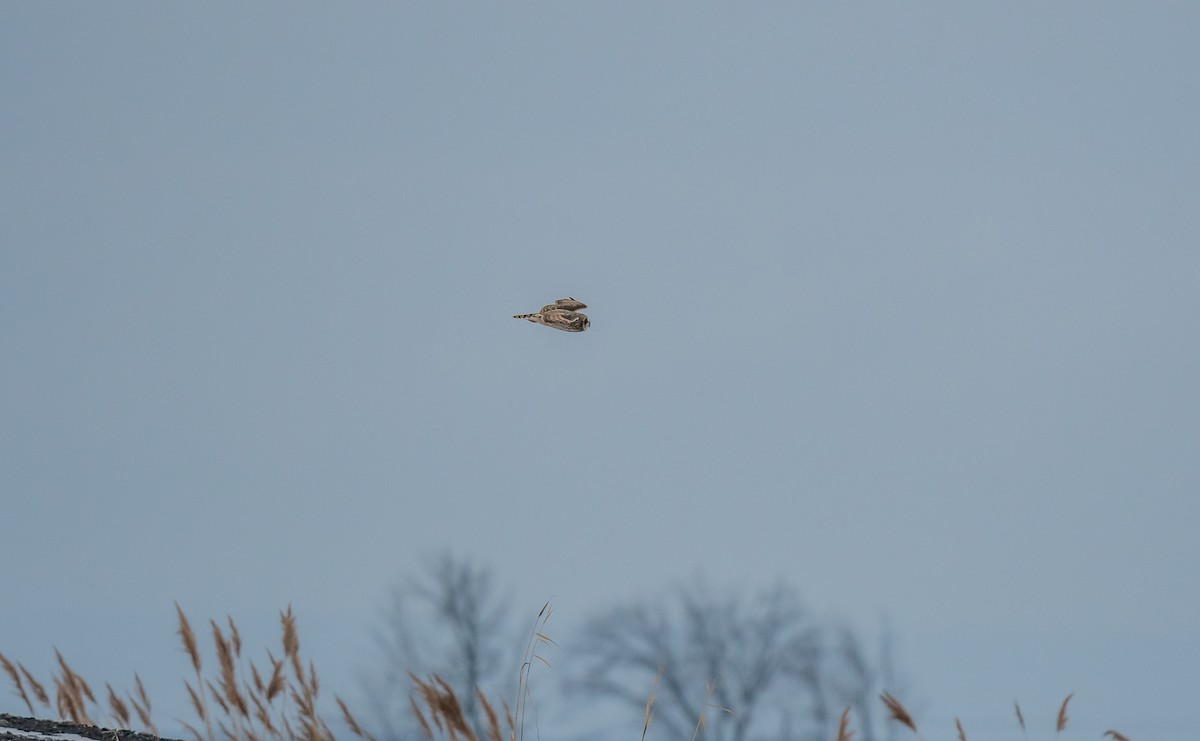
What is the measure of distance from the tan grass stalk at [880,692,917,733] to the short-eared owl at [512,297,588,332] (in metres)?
2.37

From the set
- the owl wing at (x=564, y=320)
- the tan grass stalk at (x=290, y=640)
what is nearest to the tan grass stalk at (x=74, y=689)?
the tan grass stalk at (x=290, y=640)

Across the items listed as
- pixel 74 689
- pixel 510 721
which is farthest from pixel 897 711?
pixel 74 689

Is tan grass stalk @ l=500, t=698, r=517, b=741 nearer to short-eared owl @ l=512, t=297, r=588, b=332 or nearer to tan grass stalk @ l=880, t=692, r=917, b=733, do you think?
tan grass stalk @ l=880, t=692, r=917, b=733

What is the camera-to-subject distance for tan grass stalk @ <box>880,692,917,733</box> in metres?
2.14

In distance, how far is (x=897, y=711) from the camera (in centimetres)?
217

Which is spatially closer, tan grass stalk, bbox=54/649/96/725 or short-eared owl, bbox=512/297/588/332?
tan grass stalk, bbox=54/649/96/725

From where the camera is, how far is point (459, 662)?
639 inches

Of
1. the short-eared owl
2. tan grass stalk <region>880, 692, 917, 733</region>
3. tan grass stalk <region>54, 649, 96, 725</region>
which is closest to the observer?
tan grass stalk <region>880, 692, 917, 733</region>

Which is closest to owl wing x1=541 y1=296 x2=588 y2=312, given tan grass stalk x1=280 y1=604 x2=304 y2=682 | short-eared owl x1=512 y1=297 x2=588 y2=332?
short-eared owl x1=512 y1=297 x2=588 y2=332

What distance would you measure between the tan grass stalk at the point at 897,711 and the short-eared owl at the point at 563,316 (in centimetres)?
237

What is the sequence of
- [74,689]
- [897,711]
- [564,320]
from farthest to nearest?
[564,320] < [74,689] < [897,711]

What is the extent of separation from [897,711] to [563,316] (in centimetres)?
247

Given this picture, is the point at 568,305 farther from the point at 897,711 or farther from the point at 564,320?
the point at 897,711

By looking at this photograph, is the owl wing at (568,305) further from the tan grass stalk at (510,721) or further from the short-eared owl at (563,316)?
the tan grass stalk at (510,721)
